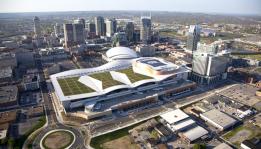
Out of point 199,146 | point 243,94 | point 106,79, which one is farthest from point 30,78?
point 243,94

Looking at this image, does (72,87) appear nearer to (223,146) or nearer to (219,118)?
(219,118)

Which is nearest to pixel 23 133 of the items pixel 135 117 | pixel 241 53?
pixel 135 117

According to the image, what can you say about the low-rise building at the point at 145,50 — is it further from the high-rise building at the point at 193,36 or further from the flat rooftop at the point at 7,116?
A: the flat rooftop at the point at 7,116

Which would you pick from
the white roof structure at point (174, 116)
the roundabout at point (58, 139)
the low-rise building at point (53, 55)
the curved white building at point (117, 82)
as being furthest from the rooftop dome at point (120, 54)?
the roundabout at point (58, 139)

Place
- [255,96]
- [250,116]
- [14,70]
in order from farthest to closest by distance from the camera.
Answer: [14,70] → [255,96] → [250,116]

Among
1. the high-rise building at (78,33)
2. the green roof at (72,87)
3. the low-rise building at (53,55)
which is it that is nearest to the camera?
the green roof at (72,87)

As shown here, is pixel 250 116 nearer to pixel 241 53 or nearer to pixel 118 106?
pixel 118 106

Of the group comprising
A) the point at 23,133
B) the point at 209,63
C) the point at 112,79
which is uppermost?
the point at 209,63
